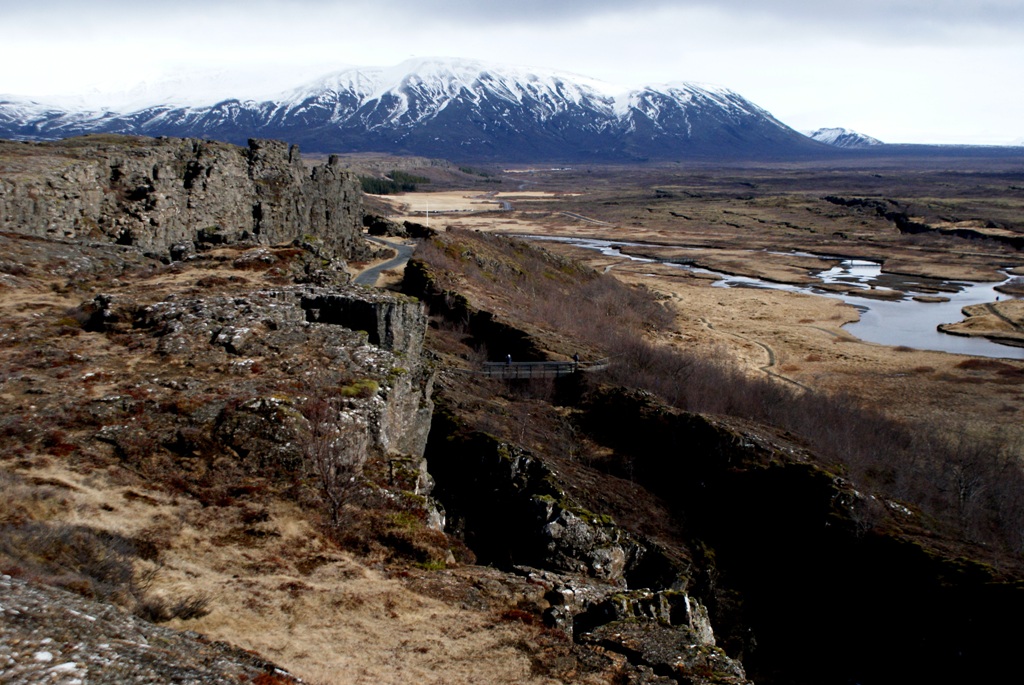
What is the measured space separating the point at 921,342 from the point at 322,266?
5092cm

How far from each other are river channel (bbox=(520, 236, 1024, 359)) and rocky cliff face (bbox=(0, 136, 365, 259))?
4617 centimetres

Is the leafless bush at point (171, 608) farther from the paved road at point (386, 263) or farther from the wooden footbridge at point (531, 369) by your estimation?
the paved road at point (386, 263)

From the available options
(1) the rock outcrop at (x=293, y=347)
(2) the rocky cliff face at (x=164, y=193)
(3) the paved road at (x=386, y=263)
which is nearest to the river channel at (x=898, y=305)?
(3) the paved road at (x=386, y=263)

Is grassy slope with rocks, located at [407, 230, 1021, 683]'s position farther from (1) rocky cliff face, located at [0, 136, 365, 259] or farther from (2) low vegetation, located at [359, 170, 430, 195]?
(2) low vegetation, located at [359, 170, 430, 195]

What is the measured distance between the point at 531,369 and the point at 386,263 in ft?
83.5

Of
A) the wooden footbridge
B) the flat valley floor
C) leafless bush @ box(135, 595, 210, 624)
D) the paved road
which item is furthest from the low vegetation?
leafless bush @ box(135, 595, 210, 624)

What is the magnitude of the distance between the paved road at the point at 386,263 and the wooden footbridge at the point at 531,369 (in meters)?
12.0

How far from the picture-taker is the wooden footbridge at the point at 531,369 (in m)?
36.2

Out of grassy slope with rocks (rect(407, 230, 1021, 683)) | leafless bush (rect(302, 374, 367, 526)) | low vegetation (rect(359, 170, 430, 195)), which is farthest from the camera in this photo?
low vegetation (rect(359, 170, 430, 195))

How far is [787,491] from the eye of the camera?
24.6 metres

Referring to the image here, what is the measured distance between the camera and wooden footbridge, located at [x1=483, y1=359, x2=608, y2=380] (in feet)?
119

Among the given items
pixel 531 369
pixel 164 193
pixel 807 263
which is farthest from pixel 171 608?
pixel 807 263

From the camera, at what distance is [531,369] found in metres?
36.7

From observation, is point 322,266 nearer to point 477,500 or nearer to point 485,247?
point 477,500
